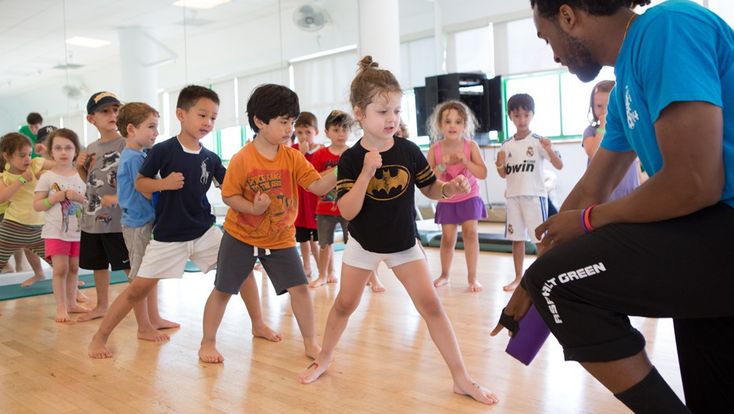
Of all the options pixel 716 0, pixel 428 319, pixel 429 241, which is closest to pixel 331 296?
pixel 428 319

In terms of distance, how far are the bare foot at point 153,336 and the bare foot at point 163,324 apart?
7.2 inches

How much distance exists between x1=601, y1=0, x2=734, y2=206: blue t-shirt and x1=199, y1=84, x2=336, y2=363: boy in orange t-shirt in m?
1.50

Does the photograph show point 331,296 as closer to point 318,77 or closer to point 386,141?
point 386,141

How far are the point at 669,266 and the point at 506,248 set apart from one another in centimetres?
462

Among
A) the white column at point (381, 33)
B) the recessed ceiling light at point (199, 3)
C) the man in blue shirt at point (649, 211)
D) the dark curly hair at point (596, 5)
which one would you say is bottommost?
the man in blue shirt at point (649, 211)

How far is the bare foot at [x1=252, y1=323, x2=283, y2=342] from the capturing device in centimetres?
300

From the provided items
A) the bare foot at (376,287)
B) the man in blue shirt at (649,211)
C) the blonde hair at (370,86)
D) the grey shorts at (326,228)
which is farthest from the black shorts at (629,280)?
the grey shorts at (326,228)

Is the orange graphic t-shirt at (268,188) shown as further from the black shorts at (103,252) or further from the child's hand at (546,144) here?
the child's hand at (546,144)

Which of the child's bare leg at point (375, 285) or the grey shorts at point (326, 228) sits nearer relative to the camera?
Result: the child's bare leg at point (375, 285)

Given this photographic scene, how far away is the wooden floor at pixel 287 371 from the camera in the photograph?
212cm

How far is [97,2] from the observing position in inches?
226

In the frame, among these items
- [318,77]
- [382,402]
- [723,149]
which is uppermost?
[318,77]

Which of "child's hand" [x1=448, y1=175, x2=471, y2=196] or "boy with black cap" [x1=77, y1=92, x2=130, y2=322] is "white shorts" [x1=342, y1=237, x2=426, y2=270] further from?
"boy with black cap" [x1=77, y1=92, x2=130, y2=322]

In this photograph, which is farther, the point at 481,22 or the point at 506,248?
the point at 481,22
